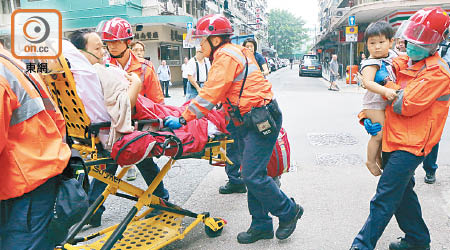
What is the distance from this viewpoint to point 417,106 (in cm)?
259

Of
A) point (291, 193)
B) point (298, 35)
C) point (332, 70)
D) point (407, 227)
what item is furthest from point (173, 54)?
point (298, 35)

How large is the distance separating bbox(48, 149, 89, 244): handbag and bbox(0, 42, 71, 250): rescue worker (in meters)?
0.03

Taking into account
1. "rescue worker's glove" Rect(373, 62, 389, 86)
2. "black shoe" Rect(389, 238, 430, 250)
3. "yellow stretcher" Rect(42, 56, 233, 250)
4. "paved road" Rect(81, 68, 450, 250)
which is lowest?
"paved road" Rect(81, 68, 450, 250)

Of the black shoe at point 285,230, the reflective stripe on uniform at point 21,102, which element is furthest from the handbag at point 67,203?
the black shoe at point 285,230

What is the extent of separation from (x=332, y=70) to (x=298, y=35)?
83497 mm

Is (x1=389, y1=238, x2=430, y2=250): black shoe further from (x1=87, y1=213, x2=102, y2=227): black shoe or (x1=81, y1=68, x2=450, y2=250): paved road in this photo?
(x1=87, y1=213, x2=102, y2=227): black shoe

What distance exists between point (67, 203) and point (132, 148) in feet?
2.78

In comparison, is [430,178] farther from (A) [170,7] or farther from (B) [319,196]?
(A) [170,7]

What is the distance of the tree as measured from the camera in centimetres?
9812

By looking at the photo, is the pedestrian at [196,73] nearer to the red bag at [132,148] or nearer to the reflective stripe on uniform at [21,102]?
the red bag at [132,148]

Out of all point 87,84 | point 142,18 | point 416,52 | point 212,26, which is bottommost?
point 87,84

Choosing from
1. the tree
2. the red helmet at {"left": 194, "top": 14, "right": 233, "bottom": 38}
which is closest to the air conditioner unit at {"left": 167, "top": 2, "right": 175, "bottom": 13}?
the red helmet at {"left": 194, "top": 14, "right": 233, "bottom": 38}

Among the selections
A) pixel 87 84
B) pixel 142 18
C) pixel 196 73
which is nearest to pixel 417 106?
pixel 87 84

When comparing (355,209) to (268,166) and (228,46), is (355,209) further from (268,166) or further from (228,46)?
(228,46)
